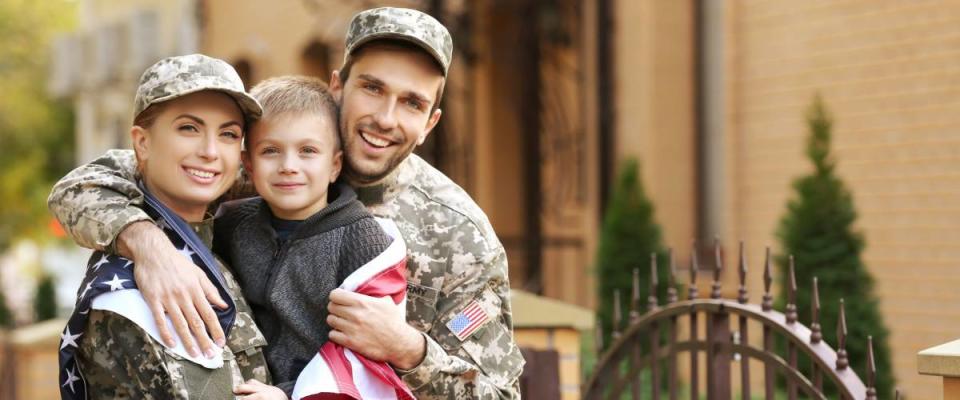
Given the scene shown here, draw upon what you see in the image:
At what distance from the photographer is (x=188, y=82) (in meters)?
2.92

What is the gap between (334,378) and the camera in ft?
9.39

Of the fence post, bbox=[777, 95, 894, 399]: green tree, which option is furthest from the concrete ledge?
bbox=[777, 95, 894, 399]: green tree

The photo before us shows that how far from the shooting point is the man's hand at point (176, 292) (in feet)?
9.27

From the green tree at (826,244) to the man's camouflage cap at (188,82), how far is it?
4.02 metres

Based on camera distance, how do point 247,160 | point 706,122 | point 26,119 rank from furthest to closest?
point 26,119, point 706,122, point 247,160

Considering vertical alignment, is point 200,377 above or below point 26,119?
above

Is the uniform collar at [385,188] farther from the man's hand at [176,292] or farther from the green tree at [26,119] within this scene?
the green tree at [26,119]

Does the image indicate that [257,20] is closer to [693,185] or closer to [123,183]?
[693,185]

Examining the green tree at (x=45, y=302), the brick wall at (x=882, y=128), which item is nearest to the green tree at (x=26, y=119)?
the green tree at (x=45, y=302)

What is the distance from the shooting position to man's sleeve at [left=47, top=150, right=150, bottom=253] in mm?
2975

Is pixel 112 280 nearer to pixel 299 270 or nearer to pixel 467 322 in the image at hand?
pixel 299 270

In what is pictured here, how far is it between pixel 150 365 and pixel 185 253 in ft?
0.92

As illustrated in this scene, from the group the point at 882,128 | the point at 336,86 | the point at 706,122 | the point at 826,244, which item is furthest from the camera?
the point at 706,122

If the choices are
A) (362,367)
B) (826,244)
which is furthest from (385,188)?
(826,244)
